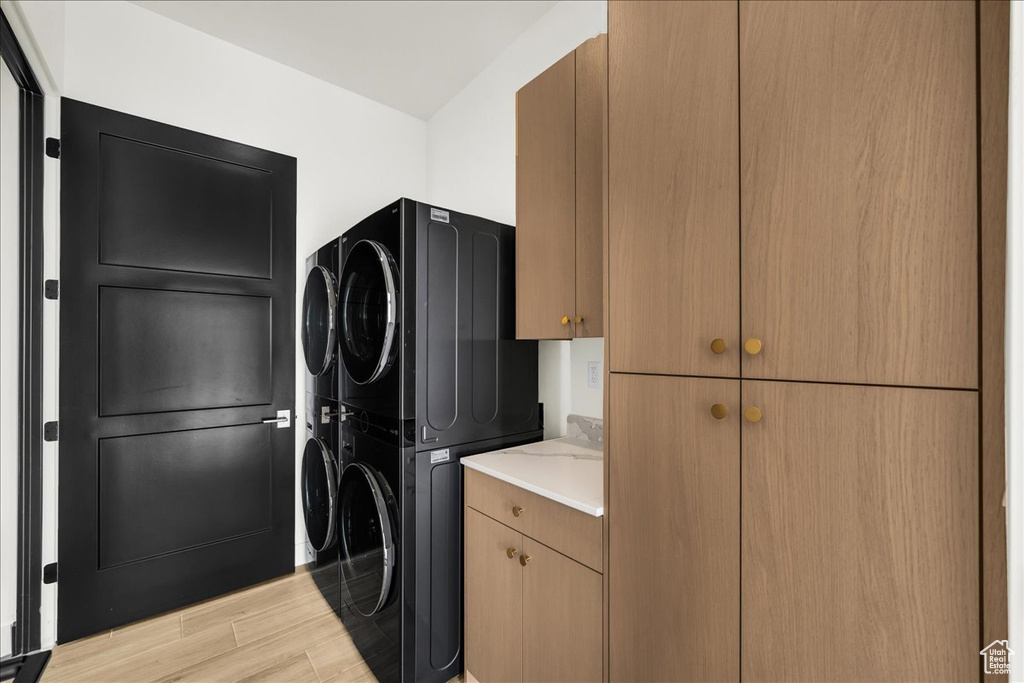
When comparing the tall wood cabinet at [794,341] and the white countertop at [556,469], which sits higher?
the tall wood cabinet at [794,341]

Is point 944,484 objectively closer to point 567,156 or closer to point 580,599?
point 580,599

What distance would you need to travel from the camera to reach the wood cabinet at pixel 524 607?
1.18m

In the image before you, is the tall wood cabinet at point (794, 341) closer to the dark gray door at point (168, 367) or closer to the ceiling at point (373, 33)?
the ceiling at point (373, 33)

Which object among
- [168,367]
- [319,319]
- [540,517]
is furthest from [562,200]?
[168,367]

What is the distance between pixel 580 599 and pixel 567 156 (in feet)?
4.35

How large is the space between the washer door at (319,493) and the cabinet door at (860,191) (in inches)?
72.4

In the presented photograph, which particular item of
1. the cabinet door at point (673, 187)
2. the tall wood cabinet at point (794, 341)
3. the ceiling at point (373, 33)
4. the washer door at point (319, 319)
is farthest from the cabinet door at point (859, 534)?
the ceiling at point (373, 33)

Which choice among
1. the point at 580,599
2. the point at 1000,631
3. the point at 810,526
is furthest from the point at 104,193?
the point at 1000,631

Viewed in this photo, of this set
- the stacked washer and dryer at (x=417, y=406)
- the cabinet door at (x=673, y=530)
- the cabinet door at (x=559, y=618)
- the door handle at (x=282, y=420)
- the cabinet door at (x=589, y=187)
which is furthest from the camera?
the door handle at (x=282, y=420)

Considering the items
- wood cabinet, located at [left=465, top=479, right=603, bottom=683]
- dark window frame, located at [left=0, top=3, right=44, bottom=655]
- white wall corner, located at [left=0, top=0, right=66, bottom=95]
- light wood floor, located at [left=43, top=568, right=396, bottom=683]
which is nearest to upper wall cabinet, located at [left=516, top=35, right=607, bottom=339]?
wood cabinet, located at [left=465, top=479, right=603, bottom=683]

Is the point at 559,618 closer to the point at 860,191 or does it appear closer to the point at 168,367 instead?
the point at 860,191

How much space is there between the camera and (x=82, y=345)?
195 centimetres

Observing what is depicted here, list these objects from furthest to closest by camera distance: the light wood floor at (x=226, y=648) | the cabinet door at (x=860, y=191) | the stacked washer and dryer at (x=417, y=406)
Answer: the light wood floor at (x=226, y=648), the stacked washer and dryer at (x=417, y=406), the cabinet door at (x=860, y=191)

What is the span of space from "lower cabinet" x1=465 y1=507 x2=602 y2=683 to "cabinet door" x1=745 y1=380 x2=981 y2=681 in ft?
1.42
